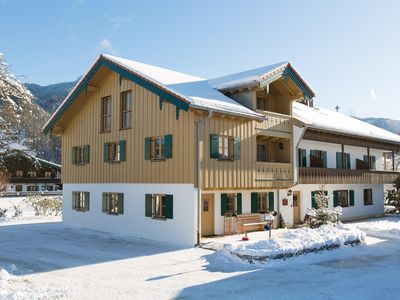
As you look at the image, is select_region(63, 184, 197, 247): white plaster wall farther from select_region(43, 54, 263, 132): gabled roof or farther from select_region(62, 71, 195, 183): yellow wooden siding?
select_region(43, 54, 263, 132): gabled roof

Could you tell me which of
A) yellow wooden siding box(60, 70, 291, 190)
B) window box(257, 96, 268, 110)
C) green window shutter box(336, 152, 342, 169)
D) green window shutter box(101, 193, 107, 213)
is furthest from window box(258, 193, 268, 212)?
green window shutter box(336, 152, 342, 169)

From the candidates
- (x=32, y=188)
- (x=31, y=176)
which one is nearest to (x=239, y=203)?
(x=32, y=188)

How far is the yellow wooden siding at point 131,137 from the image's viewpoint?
18328 mm

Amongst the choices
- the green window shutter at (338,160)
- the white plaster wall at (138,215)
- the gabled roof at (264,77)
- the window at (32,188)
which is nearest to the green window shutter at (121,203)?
the white plaster wall at (138,215)

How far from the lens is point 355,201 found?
96.6 ft

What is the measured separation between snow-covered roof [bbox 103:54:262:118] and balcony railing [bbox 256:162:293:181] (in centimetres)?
270

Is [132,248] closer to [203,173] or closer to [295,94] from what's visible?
[203,173]

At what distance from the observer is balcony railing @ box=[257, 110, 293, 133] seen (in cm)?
2119

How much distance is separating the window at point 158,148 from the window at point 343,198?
14505 millimetres

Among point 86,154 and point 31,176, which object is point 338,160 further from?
point 31,176

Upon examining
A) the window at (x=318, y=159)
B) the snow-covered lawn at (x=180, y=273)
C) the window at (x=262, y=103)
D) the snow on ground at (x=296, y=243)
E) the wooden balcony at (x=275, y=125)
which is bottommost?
the snow-covered lawn at (x=180, y=273)

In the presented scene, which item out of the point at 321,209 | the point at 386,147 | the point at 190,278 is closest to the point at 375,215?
the point at 386,147

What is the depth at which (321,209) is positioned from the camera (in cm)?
1991

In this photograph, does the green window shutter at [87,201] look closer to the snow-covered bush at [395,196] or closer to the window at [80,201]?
the window at [80,201]
